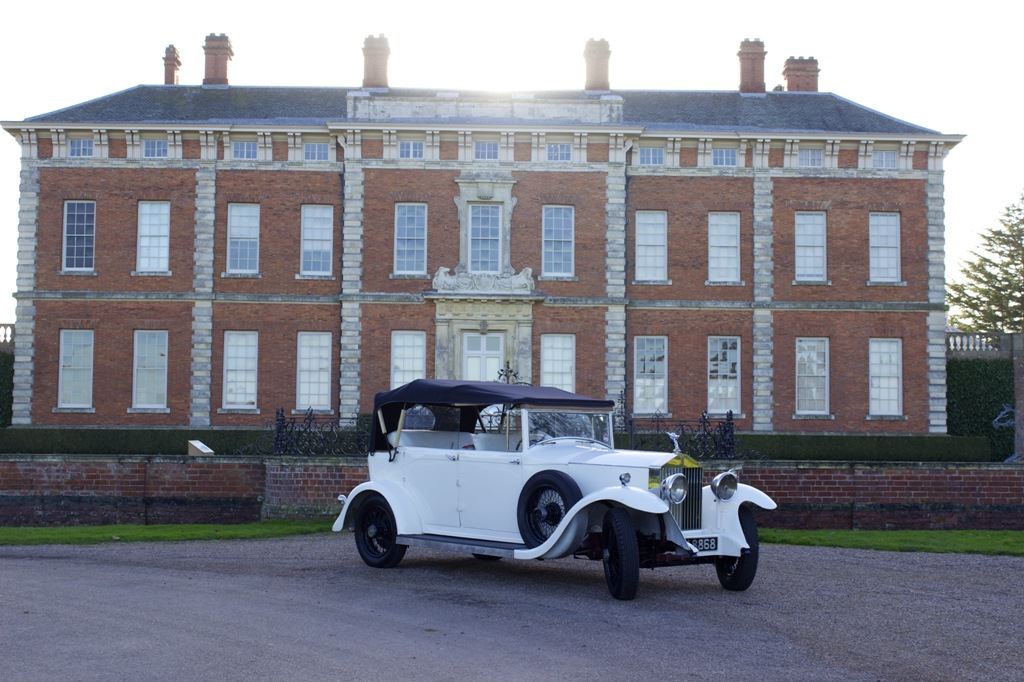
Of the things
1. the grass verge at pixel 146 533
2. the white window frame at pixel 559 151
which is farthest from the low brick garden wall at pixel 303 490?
the white window frame at pixel 559 151

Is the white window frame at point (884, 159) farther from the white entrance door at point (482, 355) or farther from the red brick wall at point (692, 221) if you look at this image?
the white entrance door at point (482, 355)

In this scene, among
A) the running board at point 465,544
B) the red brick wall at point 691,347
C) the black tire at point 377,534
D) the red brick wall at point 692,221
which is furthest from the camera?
the red brick wall at point 692,221

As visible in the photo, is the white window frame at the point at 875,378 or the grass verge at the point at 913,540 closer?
the grass verge at the point at 913,540

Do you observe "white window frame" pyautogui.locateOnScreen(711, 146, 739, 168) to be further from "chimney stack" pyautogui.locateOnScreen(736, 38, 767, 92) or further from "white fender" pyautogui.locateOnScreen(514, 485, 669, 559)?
"white fender" pyautogui.locateOnScreen(514, 485, 669, 559)

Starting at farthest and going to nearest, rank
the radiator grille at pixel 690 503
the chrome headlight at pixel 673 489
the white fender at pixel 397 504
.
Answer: the white fender at pixel 397 504 → the radiator grille at pixel 690 503 → the chrome headlight at pixel 673 489

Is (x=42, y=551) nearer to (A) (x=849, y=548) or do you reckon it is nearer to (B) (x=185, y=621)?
(B) (x=185, y=621)

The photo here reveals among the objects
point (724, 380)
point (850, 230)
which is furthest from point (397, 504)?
point (850, 230)

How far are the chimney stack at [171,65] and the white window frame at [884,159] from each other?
20943 mm

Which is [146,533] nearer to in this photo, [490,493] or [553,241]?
[490,493]

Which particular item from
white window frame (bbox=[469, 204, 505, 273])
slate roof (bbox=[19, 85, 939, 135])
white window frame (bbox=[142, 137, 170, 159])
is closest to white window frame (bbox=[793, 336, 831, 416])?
slate roof (bbox=[19, 85, 939, 135])

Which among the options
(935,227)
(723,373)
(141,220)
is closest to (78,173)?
(141,220)

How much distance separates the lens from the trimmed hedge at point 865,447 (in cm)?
2692

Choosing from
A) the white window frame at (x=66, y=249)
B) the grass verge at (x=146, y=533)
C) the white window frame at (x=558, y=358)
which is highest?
the white window frame at (x=66, y=249)

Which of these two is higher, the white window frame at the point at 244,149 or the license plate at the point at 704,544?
the white window frame at the point at 244,149
